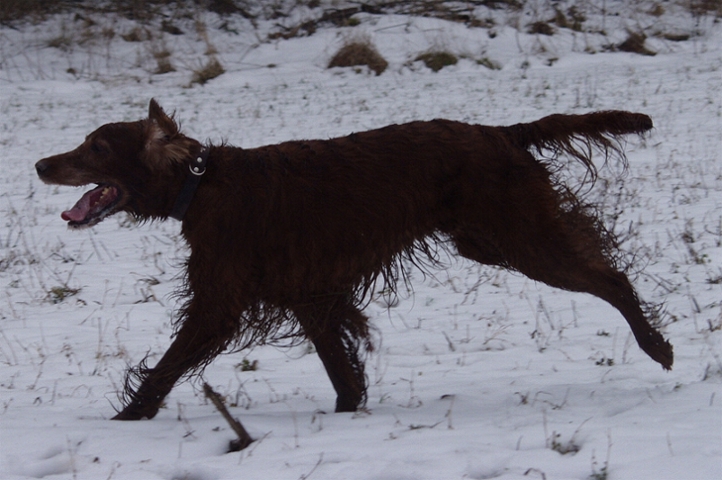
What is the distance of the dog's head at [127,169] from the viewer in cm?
314

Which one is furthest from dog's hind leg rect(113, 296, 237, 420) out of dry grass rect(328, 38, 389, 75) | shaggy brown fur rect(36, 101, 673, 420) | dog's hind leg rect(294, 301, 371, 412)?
dry grass rect(328, 38, 389, 75)

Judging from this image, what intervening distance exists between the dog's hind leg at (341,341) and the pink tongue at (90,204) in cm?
87

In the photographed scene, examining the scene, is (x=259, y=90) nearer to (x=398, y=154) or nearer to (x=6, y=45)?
(x=6, y=45)

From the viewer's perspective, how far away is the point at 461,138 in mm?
3283

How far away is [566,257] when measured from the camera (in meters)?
3.30

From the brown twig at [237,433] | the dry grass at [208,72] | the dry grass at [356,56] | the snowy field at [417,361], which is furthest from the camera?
the dry grass at [356,56]

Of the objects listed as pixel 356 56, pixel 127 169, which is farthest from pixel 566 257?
pixel 356 56

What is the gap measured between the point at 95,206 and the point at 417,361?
1.70 metres

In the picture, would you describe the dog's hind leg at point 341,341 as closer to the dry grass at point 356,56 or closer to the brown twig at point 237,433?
the brown twig at point 237,433

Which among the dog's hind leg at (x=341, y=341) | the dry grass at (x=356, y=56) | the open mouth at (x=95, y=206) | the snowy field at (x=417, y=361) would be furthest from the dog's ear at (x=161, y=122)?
the dry grass at (x=356, y=56)

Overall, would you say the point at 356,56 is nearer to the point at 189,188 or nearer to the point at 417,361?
the point at 417,361

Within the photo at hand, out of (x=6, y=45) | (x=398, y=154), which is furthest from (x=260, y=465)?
(x=6, y=45)

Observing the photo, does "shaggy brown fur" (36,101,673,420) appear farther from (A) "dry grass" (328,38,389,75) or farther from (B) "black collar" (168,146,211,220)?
(A) "dry grass" (328,38,389,75)

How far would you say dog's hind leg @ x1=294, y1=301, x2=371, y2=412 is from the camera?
3.30 metres
